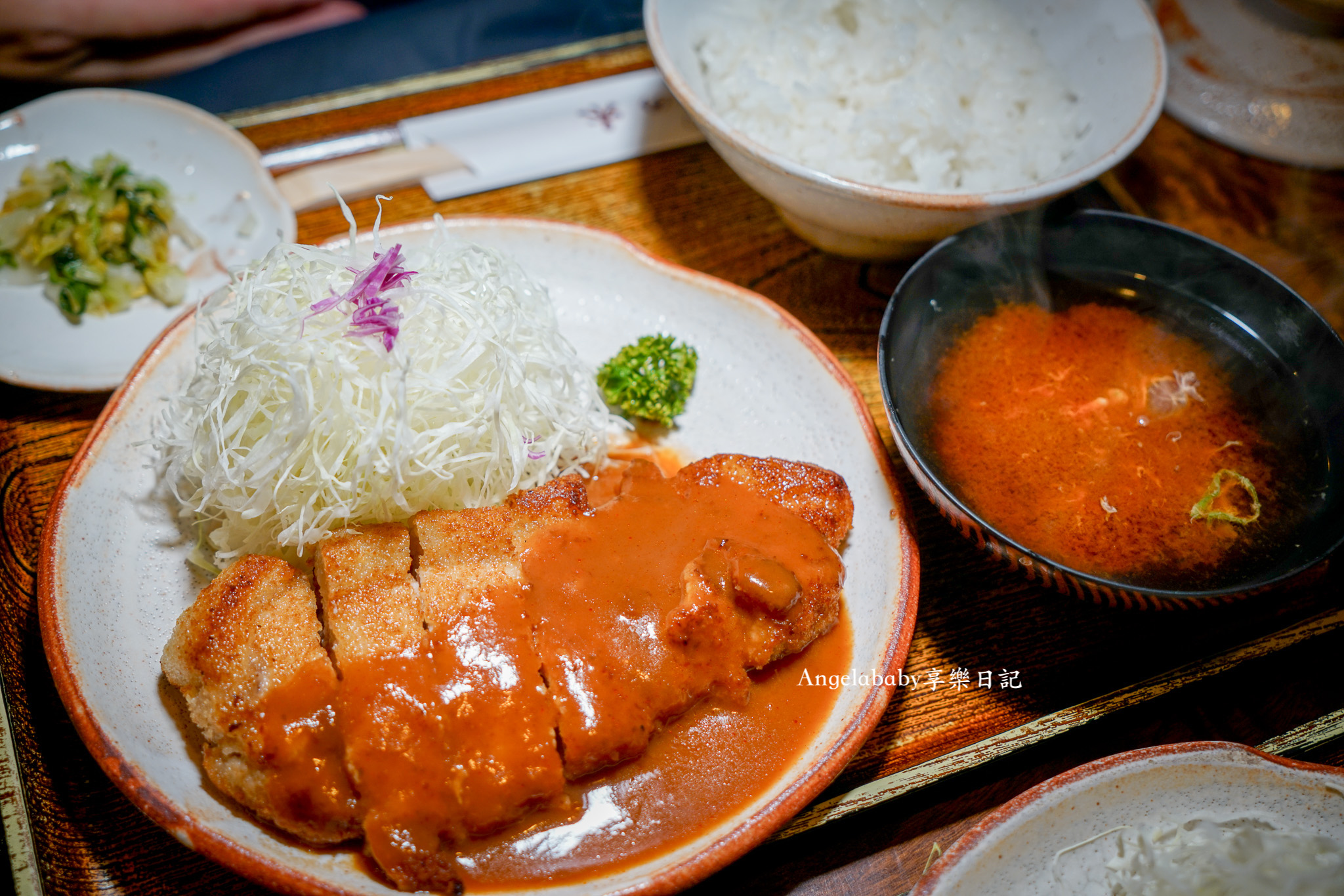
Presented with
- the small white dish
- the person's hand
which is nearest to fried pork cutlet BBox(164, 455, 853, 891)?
the small white dish

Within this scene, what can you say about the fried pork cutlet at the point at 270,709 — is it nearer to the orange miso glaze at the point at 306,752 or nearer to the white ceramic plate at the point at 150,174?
the orange miso glaze at the point at 306,752

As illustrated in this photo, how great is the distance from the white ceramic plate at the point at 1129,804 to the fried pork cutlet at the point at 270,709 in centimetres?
140

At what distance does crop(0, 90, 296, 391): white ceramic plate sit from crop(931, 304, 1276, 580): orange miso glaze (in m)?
2.45

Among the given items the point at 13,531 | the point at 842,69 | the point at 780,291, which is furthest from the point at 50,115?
the point at 842,69

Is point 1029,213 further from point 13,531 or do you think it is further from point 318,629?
point 13,531

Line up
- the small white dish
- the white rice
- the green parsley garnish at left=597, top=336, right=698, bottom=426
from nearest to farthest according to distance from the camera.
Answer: the green parsley garnish at left=597, top=336, right=698, bottom=426 → the white rice → the small white dish

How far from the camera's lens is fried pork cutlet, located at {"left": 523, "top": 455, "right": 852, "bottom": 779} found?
183cm

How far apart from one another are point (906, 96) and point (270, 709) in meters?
2.97

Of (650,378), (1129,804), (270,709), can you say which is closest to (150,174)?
A: (650,378)

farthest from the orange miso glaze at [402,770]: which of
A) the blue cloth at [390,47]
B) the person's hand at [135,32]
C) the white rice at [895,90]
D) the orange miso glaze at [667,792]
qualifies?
the person's hand at [135,32]

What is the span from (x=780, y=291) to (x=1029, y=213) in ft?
2.94

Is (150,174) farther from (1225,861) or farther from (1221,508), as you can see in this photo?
(1225,861)

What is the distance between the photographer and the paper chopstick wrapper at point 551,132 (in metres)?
3.31

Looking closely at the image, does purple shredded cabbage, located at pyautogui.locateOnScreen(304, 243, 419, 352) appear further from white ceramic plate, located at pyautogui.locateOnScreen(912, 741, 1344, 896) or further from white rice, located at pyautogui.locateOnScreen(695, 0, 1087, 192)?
white ceramic plate, located at pyautogui.locateOnScreen(912, 741, 1344, 896)
